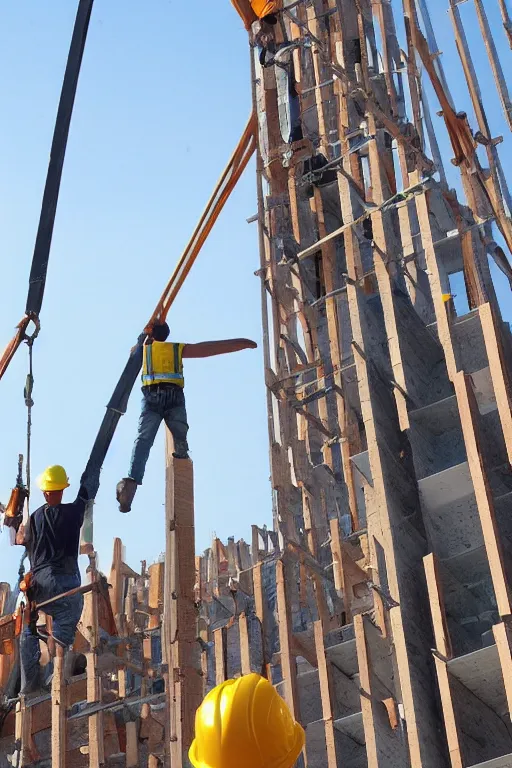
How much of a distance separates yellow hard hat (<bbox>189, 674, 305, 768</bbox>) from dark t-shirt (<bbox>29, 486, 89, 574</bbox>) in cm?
487

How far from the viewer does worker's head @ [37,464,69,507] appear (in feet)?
43.9

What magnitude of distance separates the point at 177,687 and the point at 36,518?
441 cm

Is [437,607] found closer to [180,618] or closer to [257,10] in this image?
[180,618]

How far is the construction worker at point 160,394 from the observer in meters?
12.1

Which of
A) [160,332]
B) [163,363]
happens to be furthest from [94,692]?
[160,332]

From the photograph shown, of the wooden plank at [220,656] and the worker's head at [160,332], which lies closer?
the wooden plank at [220,656]

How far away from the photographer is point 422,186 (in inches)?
439

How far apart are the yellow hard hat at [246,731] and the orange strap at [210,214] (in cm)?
561

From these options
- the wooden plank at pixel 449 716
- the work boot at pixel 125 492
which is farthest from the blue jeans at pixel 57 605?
the wooden plank at pixel 449 716

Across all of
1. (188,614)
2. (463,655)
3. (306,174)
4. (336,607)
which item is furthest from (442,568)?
(306,174)

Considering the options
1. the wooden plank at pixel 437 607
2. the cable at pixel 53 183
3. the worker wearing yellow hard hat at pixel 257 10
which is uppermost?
the worker wearing yellow hard hat at pixel 257 10

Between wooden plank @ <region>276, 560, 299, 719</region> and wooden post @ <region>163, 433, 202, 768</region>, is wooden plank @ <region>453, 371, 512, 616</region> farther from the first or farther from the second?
wooden plank @ <region>276, 560, 299, 719</region>

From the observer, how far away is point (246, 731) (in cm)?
811

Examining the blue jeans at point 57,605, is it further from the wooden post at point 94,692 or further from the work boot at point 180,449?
the work boot at point 180,449
